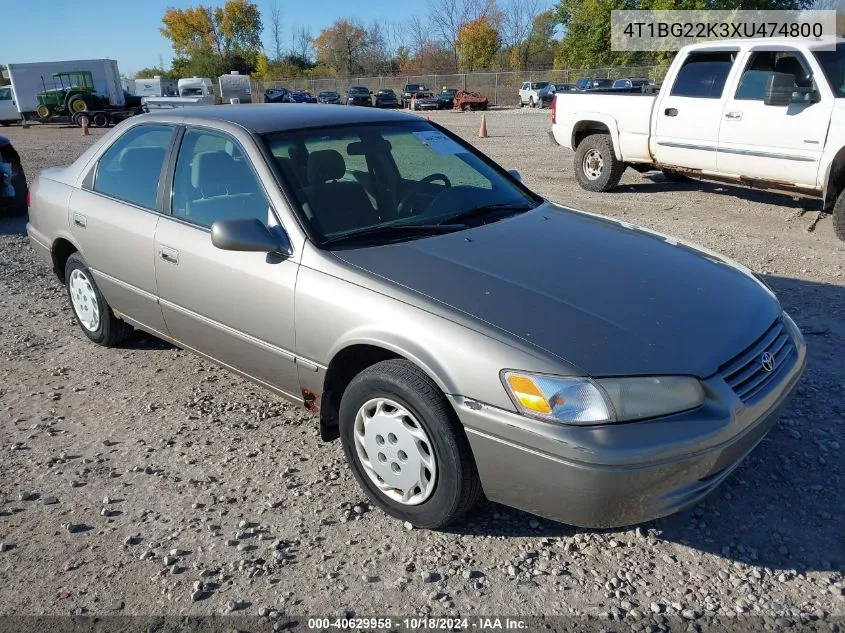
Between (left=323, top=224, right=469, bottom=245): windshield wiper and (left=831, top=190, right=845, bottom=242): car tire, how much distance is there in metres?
5.38

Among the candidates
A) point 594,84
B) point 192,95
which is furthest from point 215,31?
point 594,84

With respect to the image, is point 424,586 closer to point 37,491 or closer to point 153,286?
point 37,491

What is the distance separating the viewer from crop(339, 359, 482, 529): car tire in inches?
100

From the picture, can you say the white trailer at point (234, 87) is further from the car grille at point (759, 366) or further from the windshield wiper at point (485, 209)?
the car grille at point (759, 366)

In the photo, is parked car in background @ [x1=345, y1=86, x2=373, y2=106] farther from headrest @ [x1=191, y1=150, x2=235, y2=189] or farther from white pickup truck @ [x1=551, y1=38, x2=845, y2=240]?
headrest @ [x1=191, y1=150, x2=235, y2=189]

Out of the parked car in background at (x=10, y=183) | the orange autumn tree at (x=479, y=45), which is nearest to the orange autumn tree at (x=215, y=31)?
the orange autumn tree at (x=479, y=45)

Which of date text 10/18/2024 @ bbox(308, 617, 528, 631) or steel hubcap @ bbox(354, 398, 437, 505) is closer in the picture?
date text 10/18/2024 @ bbox(308, 617, 528, 631)

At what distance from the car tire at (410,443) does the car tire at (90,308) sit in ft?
7.93

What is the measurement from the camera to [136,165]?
13.6 ft

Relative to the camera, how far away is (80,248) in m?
4.43

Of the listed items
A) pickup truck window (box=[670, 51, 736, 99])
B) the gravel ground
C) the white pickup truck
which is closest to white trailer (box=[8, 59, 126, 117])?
the white pickup truck

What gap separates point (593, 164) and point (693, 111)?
1907 mm

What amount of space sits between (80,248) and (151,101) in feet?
111

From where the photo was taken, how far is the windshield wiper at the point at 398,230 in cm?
316
